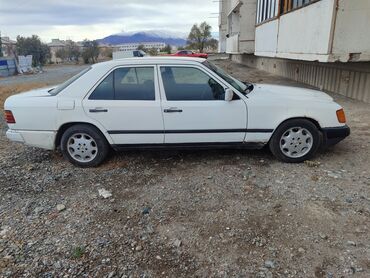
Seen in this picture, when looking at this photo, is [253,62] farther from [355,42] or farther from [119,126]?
[119,126]

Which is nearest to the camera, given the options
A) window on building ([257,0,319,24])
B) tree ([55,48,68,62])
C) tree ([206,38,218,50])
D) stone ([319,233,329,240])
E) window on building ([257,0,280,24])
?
stone ([319,233,329,240])

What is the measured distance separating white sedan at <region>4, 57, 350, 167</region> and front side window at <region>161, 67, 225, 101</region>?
0.01 m

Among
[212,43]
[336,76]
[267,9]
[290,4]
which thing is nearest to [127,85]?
[336,76]

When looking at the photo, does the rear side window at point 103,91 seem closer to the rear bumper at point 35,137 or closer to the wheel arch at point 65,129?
the wheel arch at point 65,129

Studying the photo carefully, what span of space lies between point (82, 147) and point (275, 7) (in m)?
10.6

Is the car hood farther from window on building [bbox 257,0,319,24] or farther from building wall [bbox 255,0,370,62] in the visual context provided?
window on building [bbox 257,0,319,24]

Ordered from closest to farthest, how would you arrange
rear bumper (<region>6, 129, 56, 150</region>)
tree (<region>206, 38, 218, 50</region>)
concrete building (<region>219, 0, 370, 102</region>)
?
rear bumper (<region>6, 129, 56, 150</region>) < concrete building (<region>219, 0, 370, 102</region>) < tree (<region>206, 38, 218, 50</region>)

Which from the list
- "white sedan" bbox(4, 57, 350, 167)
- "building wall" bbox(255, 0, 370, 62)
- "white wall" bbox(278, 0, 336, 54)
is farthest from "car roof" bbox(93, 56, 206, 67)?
"white wall" bbox(278, 0, 336, 54)

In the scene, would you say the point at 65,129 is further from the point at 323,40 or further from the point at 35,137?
the point at 323,40

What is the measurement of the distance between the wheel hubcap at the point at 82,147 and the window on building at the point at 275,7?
7.04 meters

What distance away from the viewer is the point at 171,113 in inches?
172

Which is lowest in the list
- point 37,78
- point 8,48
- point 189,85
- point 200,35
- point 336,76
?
point 37,78

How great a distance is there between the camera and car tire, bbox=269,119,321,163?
441cm

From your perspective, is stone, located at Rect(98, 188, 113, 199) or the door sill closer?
stone, located at Rect(98, 188, 113, 199)
